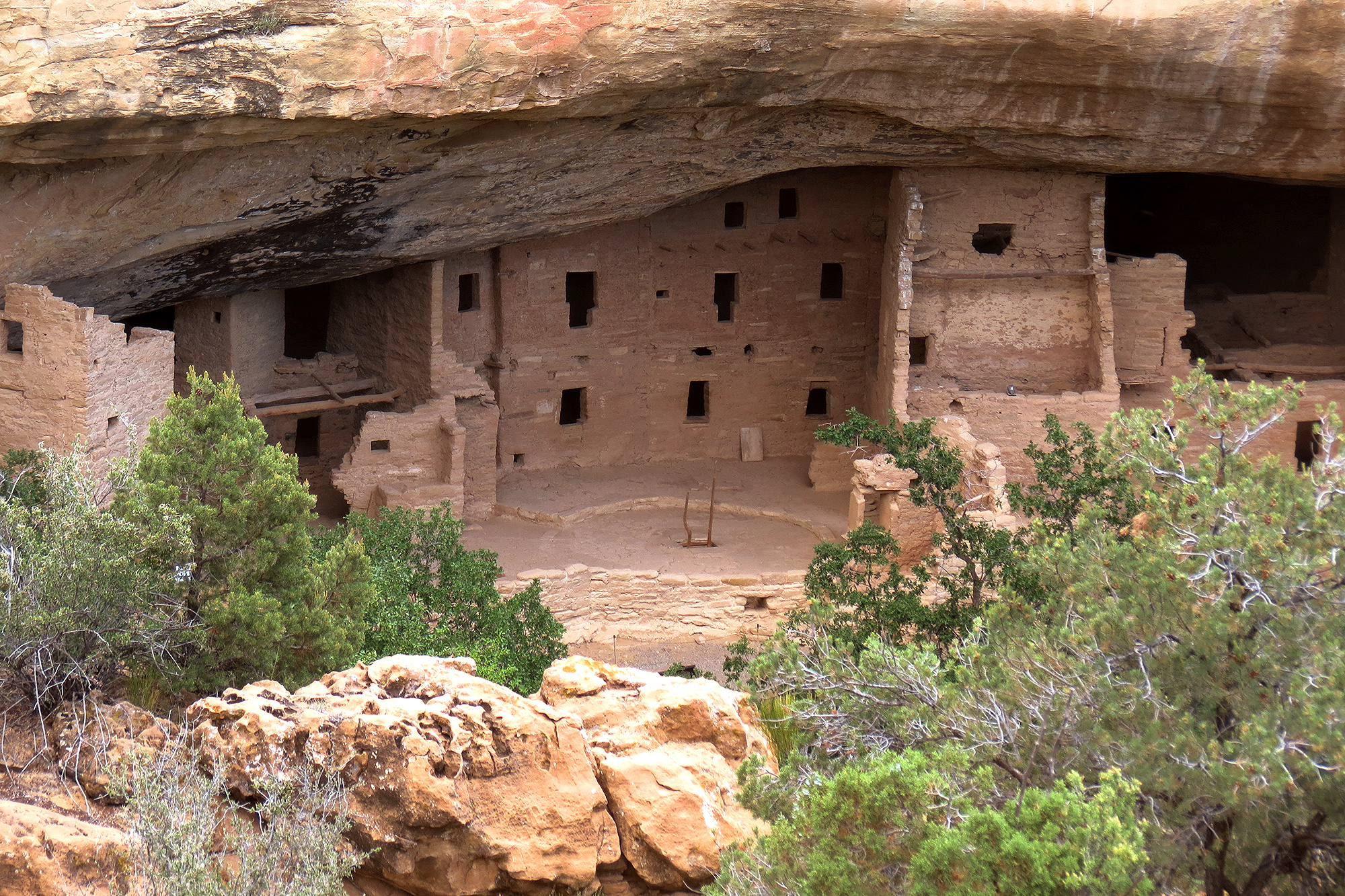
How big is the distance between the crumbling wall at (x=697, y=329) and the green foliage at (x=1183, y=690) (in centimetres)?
1672

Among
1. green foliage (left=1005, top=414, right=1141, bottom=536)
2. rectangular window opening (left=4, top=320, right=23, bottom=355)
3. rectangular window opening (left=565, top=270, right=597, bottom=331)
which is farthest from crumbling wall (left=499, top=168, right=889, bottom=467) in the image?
green foliage (left=1005, top=414, right=1141, bottom=536)

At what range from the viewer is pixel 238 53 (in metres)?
16.9

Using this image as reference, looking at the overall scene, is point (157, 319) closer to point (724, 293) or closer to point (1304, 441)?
point (724, 293)

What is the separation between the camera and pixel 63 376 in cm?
1950

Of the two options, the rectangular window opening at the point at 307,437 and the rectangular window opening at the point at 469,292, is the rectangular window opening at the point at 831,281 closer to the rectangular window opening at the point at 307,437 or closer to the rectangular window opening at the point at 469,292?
the rectangular window opening at the point at 469,292

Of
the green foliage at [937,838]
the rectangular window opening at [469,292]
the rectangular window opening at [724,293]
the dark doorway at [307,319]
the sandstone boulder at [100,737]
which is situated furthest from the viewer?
the rectangular window opening at [724,293]

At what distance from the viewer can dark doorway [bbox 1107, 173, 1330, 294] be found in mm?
30312

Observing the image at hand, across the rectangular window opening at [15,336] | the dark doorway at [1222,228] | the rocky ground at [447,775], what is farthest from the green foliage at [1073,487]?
the dark doorway at [1222,228]

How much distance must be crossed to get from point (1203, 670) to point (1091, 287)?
15893 millimetres

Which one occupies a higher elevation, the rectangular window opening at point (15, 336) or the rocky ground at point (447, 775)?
the rectangular window opening at point (15, 336)

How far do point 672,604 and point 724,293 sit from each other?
24.7ft

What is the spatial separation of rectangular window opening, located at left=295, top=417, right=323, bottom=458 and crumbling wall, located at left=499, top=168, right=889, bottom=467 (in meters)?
3.15

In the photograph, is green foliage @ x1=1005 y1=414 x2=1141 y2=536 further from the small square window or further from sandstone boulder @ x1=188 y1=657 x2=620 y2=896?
sandstone boulder @ x1=188 y1=657 x2=620 y2=896

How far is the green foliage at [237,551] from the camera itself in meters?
13.6
